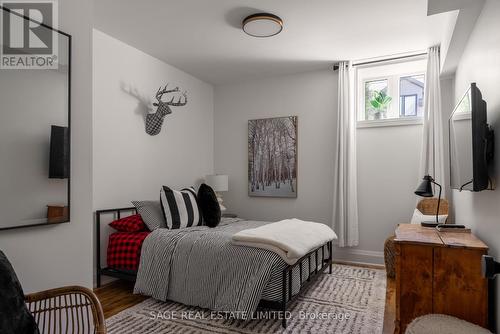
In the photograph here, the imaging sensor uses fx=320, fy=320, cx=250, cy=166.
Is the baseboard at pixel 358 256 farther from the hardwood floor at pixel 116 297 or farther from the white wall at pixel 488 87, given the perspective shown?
the hardwood floor at pixel 116 297

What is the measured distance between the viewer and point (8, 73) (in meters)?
1.49

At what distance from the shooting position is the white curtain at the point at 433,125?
364 centimetres

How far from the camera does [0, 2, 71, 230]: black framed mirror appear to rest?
147cm

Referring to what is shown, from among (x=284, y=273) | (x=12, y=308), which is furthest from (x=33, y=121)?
(x=284, y=273)

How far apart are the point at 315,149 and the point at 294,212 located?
95 cm

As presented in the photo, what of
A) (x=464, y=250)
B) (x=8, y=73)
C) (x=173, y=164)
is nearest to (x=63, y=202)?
(x=8, y=73)

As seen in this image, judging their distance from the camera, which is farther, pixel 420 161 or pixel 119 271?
pixel 420 161

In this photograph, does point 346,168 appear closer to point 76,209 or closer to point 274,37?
point 274,37

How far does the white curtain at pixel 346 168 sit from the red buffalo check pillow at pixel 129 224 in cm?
242

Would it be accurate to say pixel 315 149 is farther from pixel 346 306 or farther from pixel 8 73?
pixel 8 73

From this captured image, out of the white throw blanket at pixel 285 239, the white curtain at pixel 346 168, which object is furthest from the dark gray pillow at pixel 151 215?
the white curtain at pixel 346 168

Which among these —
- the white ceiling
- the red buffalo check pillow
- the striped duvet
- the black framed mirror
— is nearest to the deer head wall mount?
the white ceiling

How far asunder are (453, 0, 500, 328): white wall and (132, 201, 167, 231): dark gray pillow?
8.82ft

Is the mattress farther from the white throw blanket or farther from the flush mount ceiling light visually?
the flush mount ceiling light
